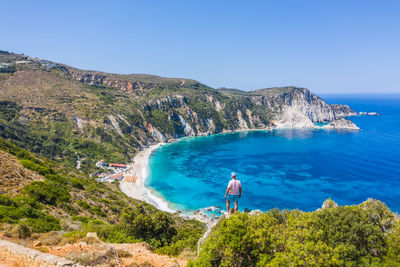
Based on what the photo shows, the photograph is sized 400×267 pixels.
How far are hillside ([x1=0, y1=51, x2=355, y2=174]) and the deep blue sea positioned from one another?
18447 millimetres

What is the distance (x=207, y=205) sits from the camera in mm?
58750

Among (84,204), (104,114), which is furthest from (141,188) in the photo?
(104,114)

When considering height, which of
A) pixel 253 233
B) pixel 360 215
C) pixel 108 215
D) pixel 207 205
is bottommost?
pixel 207 205

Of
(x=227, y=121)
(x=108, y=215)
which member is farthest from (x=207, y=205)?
(x=227, y=121)

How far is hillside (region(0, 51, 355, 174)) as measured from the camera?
3324 inches

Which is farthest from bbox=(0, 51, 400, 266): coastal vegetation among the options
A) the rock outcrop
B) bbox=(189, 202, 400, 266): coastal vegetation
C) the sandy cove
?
the rock outcrop

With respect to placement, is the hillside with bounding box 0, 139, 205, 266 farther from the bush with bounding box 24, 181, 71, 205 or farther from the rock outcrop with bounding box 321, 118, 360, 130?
the rock outcrop with bounding box 321, 118, 360, 130

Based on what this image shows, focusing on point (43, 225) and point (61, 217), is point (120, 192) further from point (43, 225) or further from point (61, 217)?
point (43, 225)

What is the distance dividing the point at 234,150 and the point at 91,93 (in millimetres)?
88125

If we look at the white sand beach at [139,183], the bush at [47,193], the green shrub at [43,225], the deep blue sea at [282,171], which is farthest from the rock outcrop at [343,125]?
the green shrub at [43,225]

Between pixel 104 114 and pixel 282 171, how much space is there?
85875mm

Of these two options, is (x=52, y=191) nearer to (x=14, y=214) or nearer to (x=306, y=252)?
(x=14, y=214)

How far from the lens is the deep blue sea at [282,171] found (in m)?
60.6

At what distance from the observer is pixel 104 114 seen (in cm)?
10875
